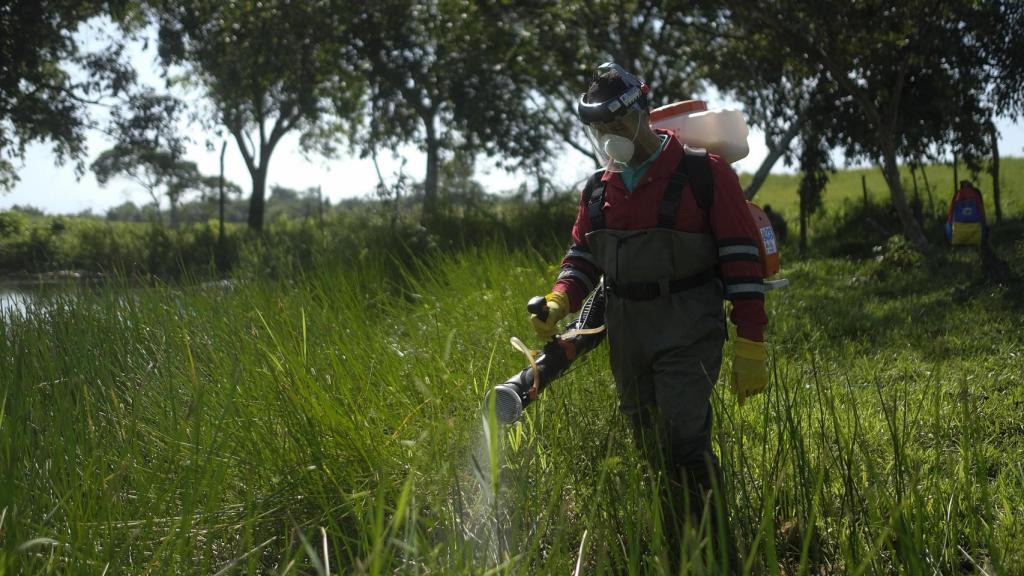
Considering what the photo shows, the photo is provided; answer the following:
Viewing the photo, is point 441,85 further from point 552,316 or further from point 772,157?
point 552,316

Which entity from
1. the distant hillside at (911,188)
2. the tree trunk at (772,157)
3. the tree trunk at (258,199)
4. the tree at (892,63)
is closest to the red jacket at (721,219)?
the tree at (892,63)

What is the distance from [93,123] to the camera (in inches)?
718

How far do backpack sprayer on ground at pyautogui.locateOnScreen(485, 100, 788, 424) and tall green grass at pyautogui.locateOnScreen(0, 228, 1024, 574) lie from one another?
267 millimetres

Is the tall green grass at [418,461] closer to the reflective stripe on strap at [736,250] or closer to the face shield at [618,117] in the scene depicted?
the reflective stripe on strap at [736,250]

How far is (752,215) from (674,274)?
314mm

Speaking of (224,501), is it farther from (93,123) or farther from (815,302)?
(93,123)

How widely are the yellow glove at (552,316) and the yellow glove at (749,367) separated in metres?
0.57

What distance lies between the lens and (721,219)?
2691 millimetres

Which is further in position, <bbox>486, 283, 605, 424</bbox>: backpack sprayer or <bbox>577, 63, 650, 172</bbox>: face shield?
<bbox>577, 63, 650, 172</bbox>: face shield

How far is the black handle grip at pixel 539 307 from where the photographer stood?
267 centimetres

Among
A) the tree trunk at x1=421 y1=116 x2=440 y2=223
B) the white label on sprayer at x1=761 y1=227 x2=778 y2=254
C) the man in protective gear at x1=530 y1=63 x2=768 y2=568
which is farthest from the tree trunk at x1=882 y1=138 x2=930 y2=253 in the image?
the tree trunk at x1=421 y1=116 x2=440 y2=223

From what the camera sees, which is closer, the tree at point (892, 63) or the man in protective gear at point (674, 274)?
the man in protective gear at point (674, 274)

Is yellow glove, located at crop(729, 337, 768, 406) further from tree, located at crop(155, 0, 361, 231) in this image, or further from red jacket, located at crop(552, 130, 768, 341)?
tree, located at crop(155, 0, 361, 231)

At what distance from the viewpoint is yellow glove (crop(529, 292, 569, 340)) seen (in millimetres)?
2792
